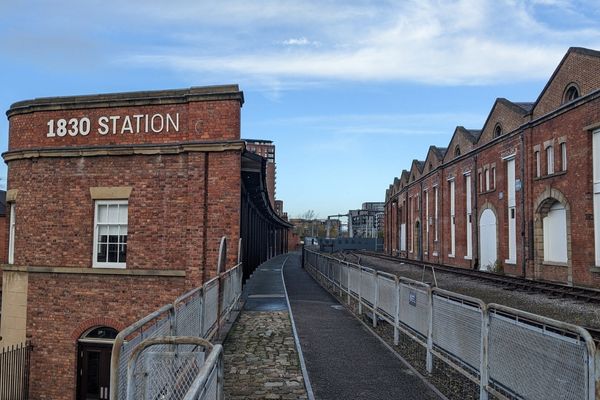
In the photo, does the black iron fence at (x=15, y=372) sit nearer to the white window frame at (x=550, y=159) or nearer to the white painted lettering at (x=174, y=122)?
the white painted lettering at (x=174, y=122)

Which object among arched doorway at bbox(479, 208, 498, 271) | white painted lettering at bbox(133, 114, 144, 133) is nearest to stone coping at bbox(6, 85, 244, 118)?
white painted lettering at bbox(133, 114, 144, 133)

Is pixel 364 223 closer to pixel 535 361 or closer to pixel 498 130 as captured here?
pixel 498 130

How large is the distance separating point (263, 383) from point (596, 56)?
20.7m

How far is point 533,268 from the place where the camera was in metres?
25.4

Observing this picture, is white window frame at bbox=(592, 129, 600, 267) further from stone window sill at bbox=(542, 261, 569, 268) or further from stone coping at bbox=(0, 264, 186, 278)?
stone coping at bbox=(0, 264, 186, 278)

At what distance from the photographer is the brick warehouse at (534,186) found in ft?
68.7

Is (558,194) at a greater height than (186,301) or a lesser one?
greater

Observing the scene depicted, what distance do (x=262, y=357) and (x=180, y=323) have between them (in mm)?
2477

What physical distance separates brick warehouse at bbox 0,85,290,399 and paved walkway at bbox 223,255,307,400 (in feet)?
6.63

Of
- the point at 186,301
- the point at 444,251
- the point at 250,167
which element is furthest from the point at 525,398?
the point at 444,251

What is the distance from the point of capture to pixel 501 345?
5.07m

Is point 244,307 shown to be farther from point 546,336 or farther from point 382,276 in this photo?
point 546,336

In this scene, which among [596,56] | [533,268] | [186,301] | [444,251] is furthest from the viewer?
[444,251]

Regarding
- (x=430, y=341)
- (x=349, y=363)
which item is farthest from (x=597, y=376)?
(x=349, y=363)
